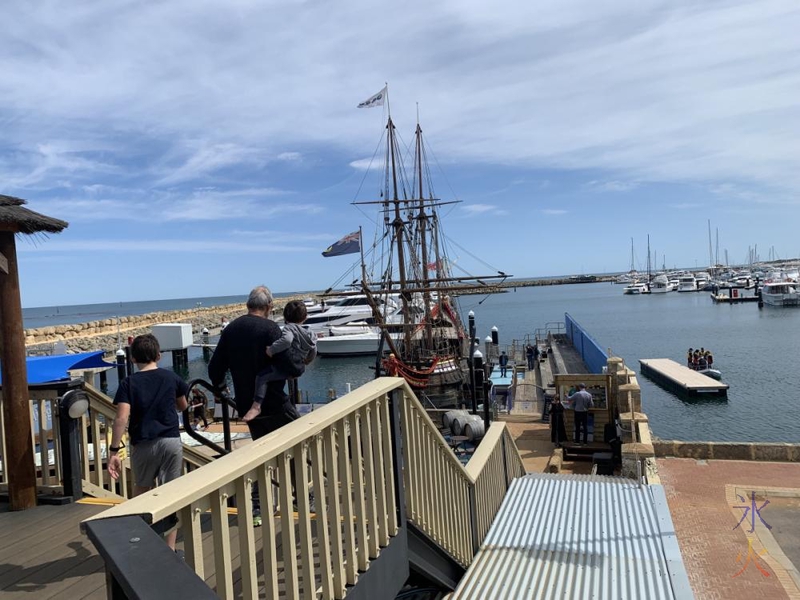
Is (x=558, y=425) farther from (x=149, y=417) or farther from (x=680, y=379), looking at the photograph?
(x=680, y=379)

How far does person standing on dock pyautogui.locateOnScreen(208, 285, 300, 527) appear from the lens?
423 cm

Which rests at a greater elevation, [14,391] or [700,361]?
[14,391]

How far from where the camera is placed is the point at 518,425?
18.5 meters

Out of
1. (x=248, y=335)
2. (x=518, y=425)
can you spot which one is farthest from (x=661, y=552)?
(x=518, y=425)

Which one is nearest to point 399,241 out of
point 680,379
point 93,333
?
point 680,379

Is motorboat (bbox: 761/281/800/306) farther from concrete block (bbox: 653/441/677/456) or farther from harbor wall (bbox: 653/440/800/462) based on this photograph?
concrete block (bbox: 653/441/677/456)

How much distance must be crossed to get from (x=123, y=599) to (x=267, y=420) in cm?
293

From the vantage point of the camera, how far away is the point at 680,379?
31.6 m

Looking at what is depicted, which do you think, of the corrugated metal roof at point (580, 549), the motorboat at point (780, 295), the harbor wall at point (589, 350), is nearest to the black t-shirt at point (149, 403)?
the corrugated metal roof at point (580, 549)

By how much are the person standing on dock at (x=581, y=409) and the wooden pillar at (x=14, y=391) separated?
12.4m

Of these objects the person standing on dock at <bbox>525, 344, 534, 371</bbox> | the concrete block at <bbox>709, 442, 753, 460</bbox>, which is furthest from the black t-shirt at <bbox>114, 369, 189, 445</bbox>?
the person standing on dock at <bbox>525, 344, 534, 371</bbox>

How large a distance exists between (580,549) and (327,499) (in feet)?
10.8

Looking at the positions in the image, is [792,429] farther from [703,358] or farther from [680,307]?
[680,307]

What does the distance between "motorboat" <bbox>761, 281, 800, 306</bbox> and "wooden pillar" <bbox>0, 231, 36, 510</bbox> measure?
91.4 meters
